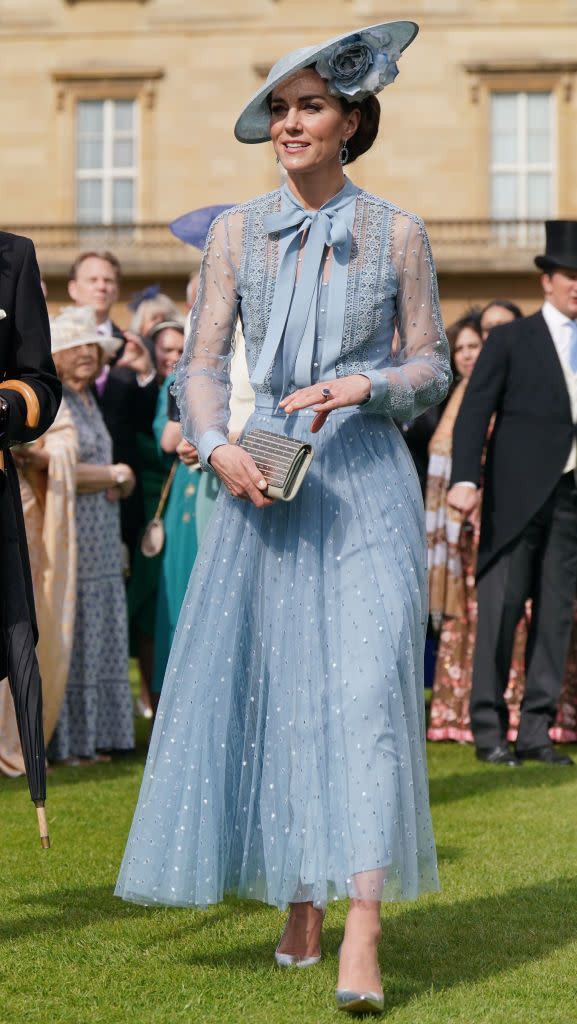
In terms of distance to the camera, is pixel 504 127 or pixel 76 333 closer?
pixel 76 333

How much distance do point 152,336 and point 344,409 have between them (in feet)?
20.9

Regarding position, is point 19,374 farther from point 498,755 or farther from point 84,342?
point 498,755

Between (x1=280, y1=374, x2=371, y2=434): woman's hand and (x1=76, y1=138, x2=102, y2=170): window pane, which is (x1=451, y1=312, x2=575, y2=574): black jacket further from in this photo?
(x1=76, y1=138, x2=102, y2=170): window pane

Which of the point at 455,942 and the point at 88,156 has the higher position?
the point at 88,156

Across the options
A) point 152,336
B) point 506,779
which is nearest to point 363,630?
point 506,779

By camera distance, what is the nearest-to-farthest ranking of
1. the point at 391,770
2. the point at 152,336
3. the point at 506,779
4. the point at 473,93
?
the point at 391,770 → the point at 506,779 → the point at 152,336 → the point at 473,93

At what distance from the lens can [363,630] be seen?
14.7 ft

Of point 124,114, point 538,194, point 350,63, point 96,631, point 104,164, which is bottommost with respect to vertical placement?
point 96,631

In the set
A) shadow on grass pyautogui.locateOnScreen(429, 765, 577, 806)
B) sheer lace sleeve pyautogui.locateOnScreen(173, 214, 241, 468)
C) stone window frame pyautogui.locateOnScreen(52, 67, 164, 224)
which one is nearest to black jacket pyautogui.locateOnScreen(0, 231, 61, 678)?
sheer lace sleeve pyautogui.locateOnScreen(173, 214, 241, 468)

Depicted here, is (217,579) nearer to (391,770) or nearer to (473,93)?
(391,770)

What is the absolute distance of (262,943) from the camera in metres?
5.04

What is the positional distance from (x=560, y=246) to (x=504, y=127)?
27.7 meters

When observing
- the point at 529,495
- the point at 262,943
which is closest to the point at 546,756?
the point at 529,495

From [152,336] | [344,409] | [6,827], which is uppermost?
[152,336]
